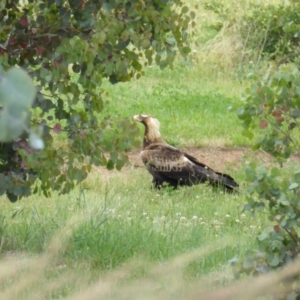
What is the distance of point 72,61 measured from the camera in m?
5.13

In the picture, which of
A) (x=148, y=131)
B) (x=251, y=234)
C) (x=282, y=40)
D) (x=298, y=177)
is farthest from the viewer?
(x=282, y=40)

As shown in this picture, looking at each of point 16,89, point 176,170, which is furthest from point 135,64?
point 16,89

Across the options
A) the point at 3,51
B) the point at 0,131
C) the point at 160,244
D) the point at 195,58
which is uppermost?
the point at 0,131

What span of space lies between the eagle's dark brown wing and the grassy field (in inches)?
5.4

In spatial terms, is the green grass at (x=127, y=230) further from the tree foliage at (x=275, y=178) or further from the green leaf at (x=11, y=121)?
the green leaf at (x=11, y=121)

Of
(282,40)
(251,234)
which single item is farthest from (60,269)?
(282,40)

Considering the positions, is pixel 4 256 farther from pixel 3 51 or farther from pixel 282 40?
pixel 282 40

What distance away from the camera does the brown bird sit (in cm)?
880

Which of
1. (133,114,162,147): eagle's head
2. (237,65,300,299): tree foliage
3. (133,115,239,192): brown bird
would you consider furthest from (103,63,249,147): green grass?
(237,65,300,299): tree foliage

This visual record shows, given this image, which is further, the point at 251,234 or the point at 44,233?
the point at 251,234

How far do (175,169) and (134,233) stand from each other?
3462mm

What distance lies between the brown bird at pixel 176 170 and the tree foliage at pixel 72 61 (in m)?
3.27

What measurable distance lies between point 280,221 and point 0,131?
112 inches

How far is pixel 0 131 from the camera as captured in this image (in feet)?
4.44
